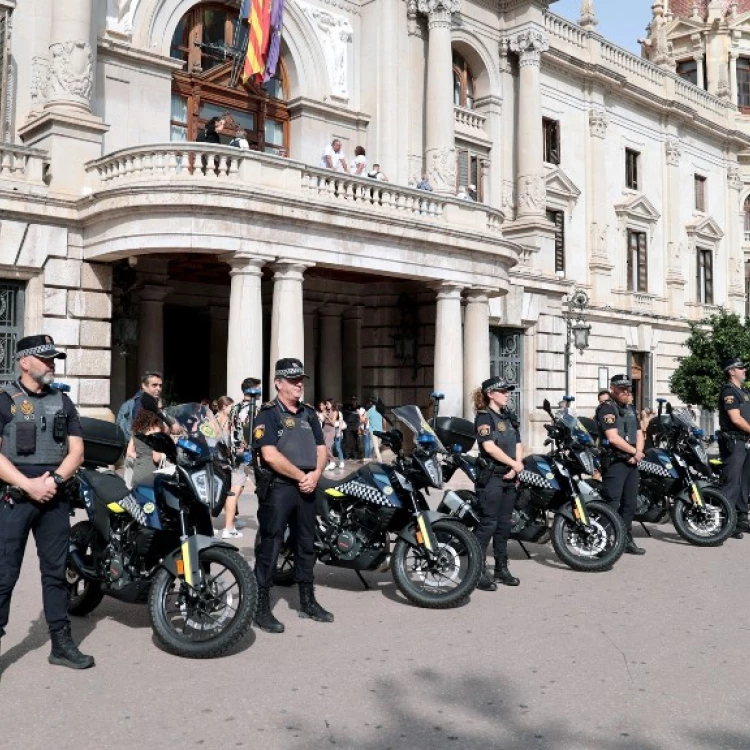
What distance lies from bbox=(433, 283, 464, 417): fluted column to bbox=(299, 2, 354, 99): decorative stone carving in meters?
6.44

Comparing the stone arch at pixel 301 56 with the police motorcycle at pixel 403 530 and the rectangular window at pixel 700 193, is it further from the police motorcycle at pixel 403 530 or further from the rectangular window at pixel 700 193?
the rectangular window at pixel 700 193

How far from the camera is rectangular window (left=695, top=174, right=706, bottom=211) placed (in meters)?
34.8

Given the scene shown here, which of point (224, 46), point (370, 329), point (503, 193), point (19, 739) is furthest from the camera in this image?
point (503, 193)

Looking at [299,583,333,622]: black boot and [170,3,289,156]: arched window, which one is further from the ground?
[170,3,289,156]: arched window

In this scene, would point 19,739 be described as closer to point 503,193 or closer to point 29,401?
point 29,401

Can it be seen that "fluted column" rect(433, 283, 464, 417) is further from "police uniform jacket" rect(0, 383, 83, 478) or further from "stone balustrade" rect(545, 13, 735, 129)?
"police uniform jacket" rect(0, 383, 83, 478)

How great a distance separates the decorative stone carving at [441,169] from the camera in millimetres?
21578

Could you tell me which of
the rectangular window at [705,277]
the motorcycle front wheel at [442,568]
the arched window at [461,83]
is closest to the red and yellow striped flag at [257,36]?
the arched window at [461,83]

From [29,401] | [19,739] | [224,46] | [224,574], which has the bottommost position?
[19,739]

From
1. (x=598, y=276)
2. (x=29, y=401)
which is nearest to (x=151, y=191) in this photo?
(x=29, y=401)

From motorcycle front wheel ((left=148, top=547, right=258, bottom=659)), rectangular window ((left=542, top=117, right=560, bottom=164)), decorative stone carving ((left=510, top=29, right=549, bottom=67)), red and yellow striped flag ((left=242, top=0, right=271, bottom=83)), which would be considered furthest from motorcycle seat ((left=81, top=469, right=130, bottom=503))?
rectangular window ((left=542, top=117, right=560, bottom=164))

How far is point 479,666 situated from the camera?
4961 millimetres

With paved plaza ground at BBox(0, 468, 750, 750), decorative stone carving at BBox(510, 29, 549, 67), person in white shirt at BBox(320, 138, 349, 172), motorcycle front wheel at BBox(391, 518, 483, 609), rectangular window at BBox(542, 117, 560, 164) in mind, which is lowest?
paved plaza ground at BBox(0, 468, 750, 750)

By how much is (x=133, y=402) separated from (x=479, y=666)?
4.55 m
